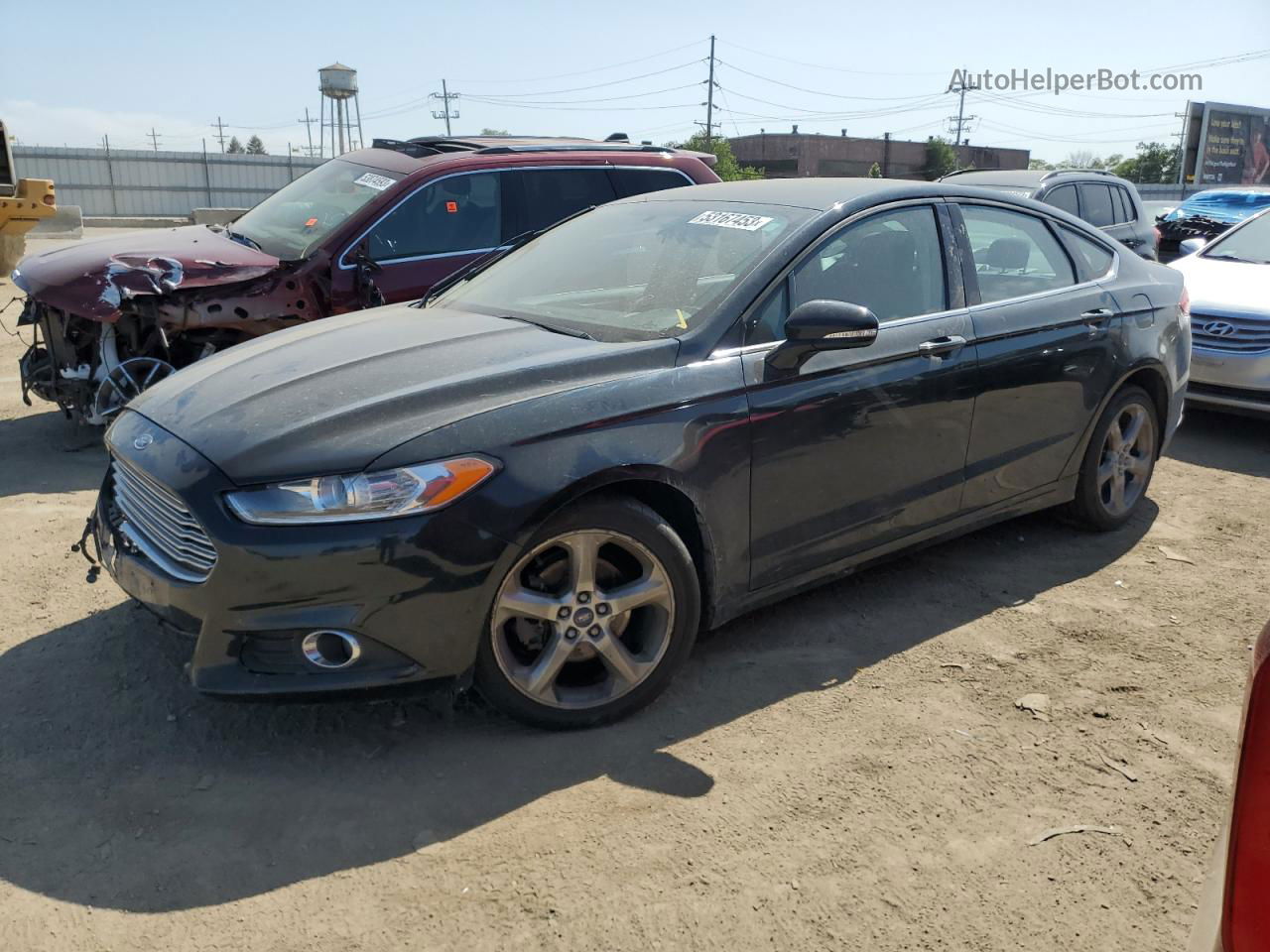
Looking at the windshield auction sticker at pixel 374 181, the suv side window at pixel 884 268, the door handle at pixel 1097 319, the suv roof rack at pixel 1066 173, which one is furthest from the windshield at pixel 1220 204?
the suv side window at pixel 884 268

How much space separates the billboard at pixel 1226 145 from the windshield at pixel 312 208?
3383cm

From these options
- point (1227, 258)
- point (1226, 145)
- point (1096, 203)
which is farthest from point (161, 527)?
point (1226, 145)

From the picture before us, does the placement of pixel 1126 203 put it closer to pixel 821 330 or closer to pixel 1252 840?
pixel 821 330

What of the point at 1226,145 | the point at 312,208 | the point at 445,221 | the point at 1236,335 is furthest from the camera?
the point at 1226,145

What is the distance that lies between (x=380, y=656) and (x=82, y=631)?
1.68 m

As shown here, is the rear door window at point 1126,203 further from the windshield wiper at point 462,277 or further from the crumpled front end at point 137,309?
the crumpled front end at point 137,309

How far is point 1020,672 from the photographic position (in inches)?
146

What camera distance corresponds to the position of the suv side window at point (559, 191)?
22.8ft

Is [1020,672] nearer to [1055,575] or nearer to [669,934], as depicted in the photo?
[1055,575]

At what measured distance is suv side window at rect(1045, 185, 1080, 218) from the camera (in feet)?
31.7

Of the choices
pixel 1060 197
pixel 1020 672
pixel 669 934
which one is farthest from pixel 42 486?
pixel 1060 197

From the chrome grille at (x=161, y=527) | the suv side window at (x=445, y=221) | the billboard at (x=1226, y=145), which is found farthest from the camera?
the billboard at (x=1226, y=145)

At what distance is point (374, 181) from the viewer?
6.70 meters

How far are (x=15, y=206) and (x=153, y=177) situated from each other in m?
24.0
